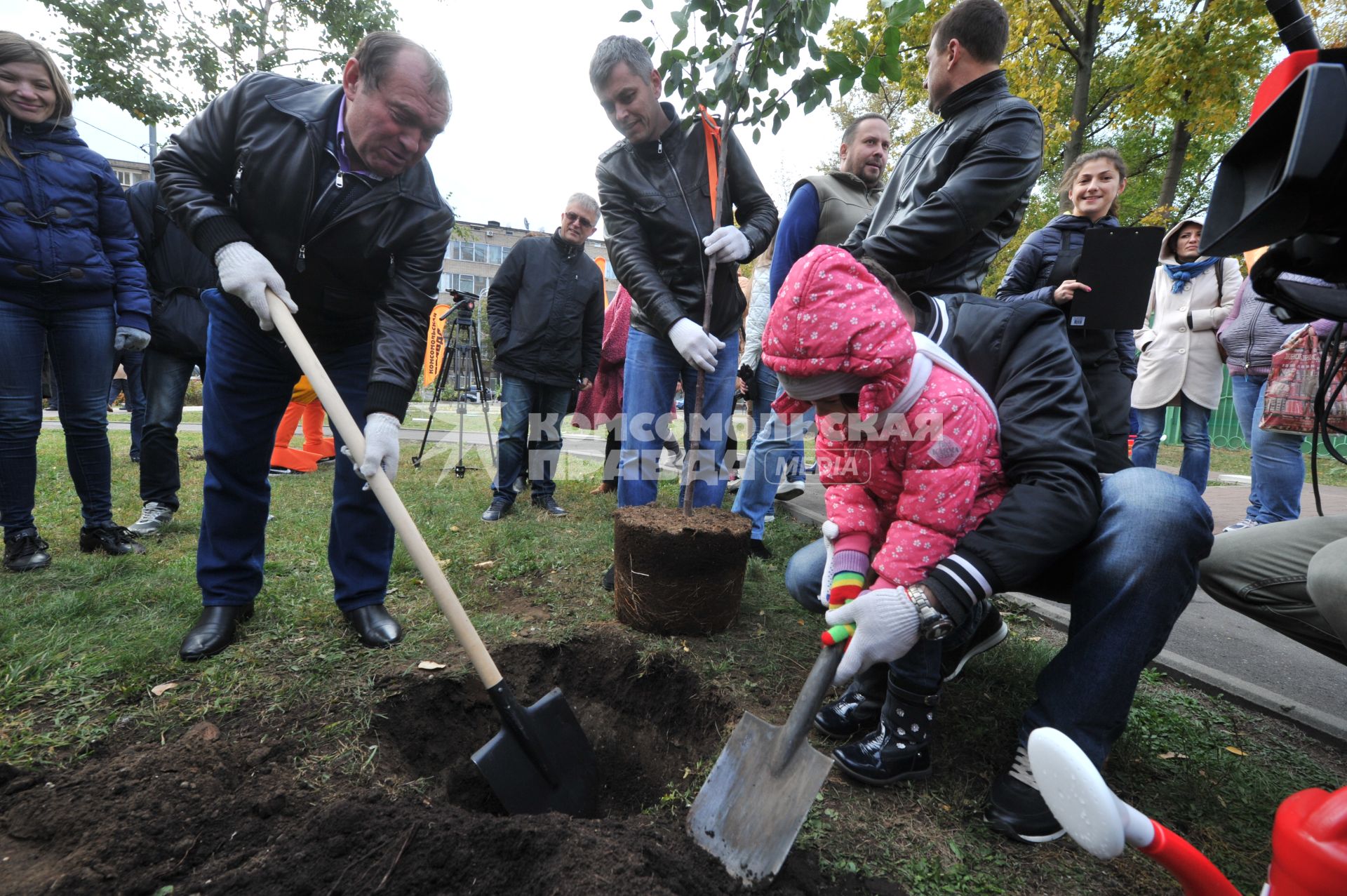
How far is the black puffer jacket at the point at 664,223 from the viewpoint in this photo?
296 cm

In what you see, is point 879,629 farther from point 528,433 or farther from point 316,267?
point 528,433

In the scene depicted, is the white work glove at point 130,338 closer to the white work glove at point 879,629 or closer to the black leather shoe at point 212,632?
the black leather shoe at point 212,632

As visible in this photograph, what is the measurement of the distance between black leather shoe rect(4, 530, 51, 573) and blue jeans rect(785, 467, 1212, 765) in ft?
12.6

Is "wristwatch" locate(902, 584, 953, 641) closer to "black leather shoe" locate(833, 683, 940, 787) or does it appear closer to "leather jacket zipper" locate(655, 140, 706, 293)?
"black leather shoe" locate(833, 683, 940, 787)

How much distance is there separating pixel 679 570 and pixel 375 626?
1.08 m

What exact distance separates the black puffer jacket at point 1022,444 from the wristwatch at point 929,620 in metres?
0.02

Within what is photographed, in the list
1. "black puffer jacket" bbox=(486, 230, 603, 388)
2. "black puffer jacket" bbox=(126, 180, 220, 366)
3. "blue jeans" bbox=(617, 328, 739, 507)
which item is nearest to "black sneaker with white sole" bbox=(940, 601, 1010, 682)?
"blue jeans" bbox=(617, 328, 739, 507)

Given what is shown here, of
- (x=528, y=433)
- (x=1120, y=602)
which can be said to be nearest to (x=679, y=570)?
(x=1120, y=602)

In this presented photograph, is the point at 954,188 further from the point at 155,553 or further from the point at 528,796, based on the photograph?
the point at 155,553

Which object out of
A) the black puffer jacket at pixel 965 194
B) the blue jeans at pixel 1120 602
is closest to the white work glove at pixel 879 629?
the blue jeans at pixel 1120 602

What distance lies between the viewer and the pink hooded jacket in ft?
4.64

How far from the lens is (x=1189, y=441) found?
15.0ft

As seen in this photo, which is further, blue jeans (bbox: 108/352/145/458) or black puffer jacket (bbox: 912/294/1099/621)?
blue jeans (bbox: 108/352/145/458)

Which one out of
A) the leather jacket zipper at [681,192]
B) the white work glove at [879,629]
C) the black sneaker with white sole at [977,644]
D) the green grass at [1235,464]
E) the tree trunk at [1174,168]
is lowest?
the black sneaker with white sole at [977,644]
